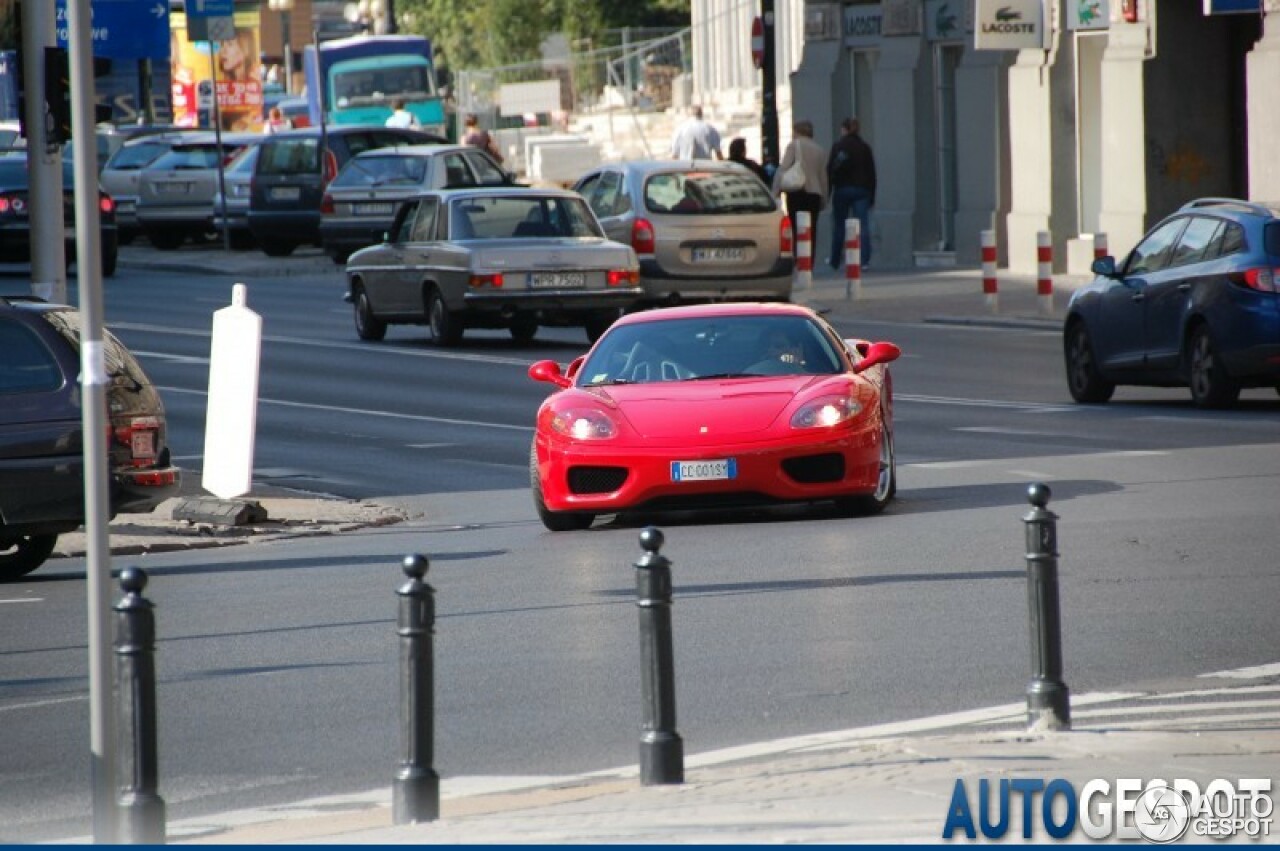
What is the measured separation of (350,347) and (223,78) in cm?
6211

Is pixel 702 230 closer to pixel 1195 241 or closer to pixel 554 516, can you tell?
pixel 1195 241

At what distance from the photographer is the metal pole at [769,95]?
3712 centimetres

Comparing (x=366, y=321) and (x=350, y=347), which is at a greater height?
(x=366, y=321)

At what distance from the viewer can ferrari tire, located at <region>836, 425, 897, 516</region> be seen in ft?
50.3

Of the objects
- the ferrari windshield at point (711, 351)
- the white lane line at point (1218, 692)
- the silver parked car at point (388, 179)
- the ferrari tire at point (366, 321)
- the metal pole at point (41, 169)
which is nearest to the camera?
the white lane line at point (1218, 692)

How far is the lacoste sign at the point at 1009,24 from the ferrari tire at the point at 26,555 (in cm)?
2014

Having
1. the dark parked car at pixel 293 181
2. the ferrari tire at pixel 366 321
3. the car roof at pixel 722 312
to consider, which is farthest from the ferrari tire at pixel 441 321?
the dark parked car at pixel 293 181

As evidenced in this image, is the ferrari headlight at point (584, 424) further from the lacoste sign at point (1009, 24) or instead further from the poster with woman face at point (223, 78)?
the poster with woman face at point (223, 78)

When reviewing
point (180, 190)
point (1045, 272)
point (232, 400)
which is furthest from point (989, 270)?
point (180, 190)

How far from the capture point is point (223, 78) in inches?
3499

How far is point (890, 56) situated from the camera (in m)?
40.2

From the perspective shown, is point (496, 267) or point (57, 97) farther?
point (496, 267)

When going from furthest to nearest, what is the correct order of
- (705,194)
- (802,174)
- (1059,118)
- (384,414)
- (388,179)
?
(388,179), (1059,118), (802,174), (705,194), (384,414)

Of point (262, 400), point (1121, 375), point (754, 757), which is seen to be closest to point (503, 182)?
point (262, 400)
